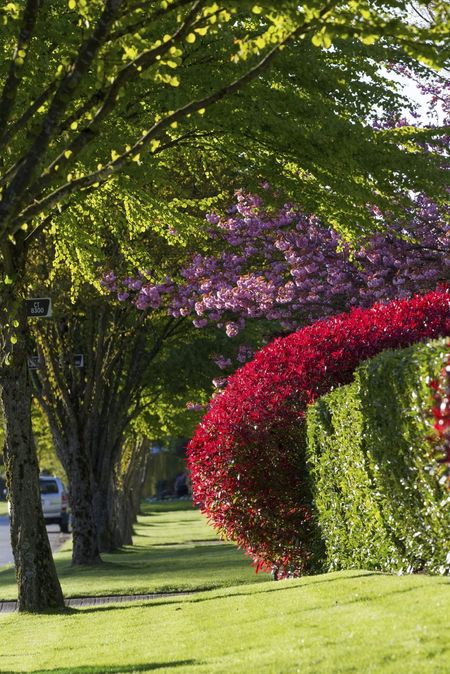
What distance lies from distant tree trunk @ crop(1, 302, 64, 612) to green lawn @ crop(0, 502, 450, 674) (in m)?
0.56

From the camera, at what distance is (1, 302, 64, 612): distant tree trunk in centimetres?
1560

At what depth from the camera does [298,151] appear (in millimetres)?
14711

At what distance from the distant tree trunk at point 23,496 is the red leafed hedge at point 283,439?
2.11 meters

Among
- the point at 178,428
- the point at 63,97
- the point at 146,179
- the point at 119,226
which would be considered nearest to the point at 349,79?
the point at 146,179

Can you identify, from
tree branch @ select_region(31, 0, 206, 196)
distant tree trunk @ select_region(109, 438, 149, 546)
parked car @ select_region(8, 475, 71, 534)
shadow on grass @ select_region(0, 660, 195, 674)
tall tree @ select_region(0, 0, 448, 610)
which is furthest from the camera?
parked car @ select_region(8, 475, 71, 534)

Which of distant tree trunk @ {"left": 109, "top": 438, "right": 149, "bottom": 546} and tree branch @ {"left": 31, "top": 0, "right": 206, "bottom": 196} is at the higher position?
tree branch @ {"left": 31, "top": 0, "right": 206, "bottom": 196}

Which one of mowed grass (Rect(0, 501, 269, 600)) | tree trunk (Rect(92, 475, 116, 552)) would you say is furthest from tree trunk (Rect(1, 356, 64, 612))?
tree trunk (Rect(92, 475, 116, 552))

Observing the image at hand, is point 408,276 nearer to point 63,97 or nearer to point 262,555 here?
point 262,555

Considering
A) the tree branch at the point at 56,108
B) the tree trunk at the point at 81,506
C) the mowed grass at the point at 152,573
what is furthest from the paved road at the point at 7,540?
the tree branch at the point at 56,108

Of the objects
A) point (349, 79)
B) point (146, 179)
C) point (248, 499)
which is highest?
point (349, 79)

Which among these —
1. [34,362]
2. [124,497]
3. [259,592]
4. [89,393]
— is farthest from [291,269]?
[124,497]

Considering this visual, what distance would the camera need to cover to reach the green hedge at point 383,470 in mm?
10016

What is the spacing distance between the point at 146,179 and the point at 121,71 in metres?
6.98

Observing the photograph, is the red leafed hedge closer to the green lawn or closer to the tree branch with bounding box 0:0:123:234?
the green lawn
